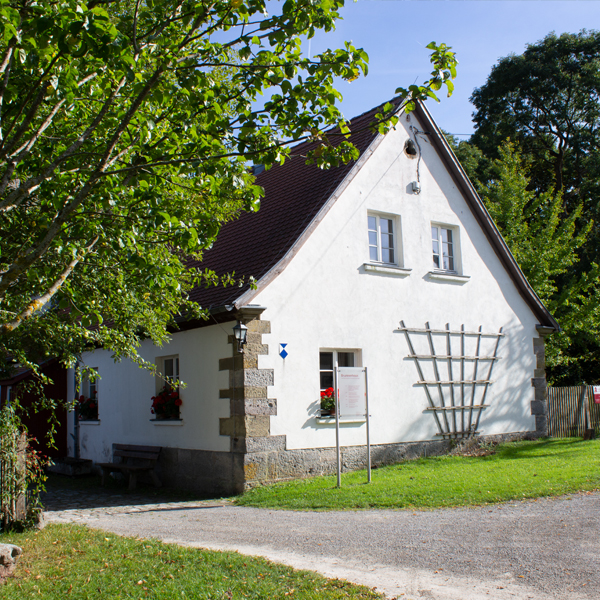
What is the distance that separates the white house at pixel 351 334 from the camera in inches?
440

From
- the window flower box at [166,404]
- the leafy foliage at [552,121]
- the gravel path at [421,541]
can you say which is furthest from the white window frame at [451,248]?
the leafy foliage at [552,121]

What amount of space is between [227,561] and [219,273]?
7792 mm

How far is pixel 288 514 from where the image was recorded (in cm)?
888

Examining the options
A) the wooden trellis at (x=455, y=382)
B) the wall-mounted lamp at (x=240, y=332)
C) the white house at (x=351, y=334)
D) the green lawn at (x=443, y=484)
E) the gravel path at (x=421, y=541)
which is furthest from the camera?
the wooden trellis at (x=455, y=382)

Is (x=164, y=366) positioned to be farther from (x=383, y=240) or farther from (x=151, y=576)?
(x=151, y=576)

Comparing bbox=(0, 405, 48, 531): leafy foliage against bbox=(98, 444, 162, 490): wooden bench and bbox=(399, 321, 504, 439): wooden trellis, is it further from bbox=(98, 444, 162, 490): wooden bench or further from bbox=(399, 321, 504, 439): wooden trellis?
bbox=(399, 321, 504, 439): wooden trellis

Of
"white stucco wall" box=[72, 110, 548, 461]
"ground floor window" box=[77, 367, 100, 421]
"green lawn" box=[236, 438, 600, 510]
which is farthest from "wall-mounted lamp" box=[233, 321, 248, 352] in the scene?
"ground floor window" box=[77, 367, 100, 421]

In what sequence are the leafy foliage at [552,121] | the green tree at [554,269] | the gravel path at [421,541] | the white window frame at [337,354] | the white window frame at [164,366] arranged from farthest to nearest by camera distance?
the leafy foliage at [552,121], the green tree at [554,269], the white window frame at [164,366], the white window frame at [337,354], the gravel path at [421,541]

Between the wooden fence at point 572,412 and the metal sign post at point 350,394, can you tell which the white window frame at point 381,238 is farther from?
the wooden fence at point 572,412

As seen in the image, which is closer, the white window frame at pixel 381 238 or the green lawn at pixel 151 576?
the green lawn at pixel 151 576

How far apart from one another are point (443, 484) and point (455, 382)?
405 centimetres

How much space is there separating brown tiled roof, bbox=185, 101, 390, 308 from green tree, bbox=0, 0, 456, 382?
4002 millimetres

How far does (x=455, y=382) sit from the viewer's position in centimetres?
1386

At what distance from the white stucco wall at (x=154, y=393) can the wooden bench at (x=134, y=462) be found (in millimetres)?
215
